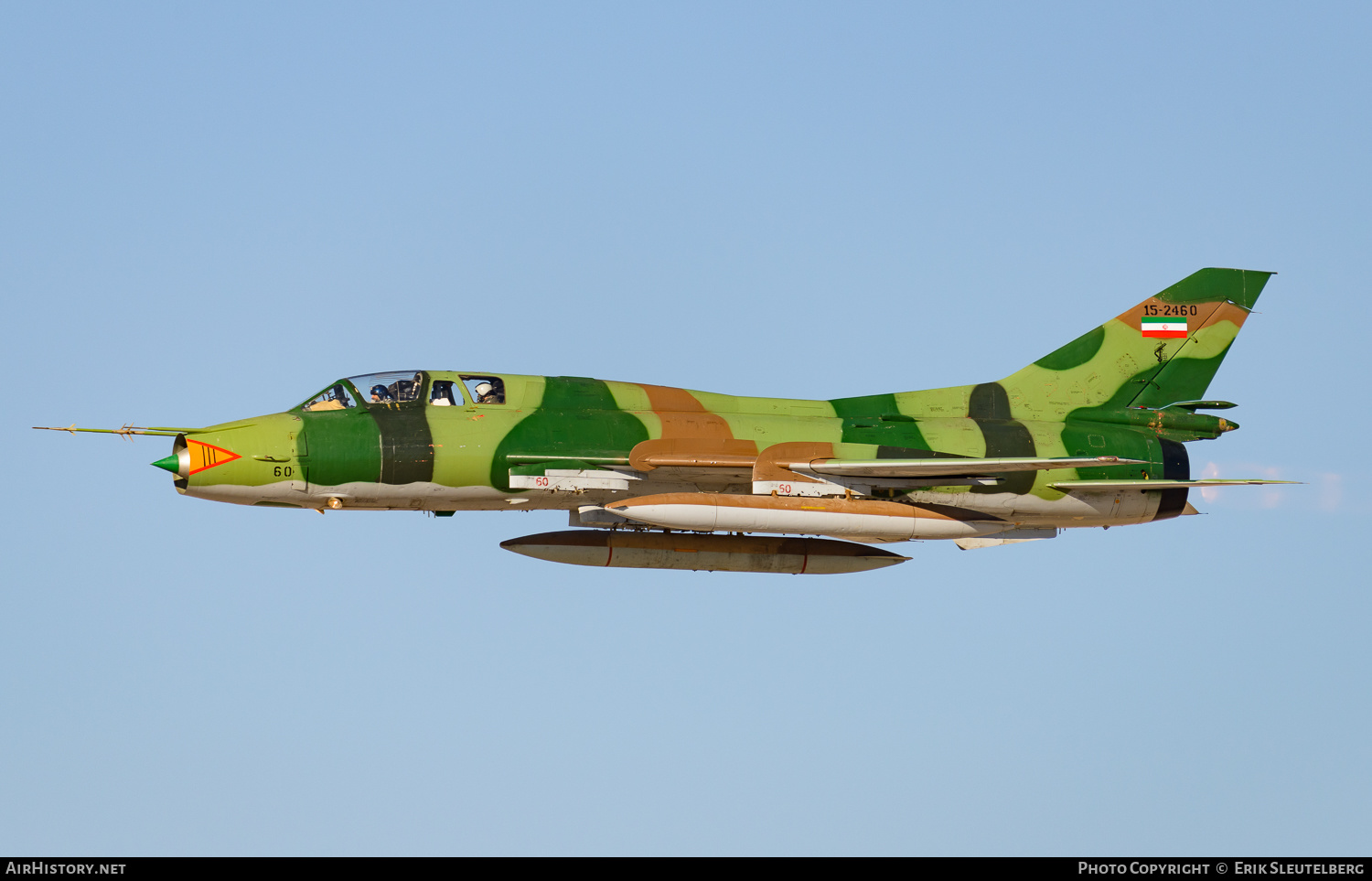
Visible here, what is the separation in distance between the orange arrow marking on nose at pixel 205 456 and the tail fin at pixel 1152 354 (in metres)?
13.9

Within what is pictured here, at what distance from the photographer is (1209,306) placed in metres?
35.4

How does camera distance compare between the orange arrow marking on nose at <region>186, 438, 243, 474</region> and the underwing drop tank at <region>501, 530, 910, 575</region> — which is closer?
the orange arrow marking on nose at <region>186, 438, 243, 474</region>

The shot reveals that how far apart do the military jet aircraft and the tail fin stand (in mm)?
37

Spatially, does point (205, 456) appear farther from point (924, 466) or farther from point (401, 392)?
point (924, 466)

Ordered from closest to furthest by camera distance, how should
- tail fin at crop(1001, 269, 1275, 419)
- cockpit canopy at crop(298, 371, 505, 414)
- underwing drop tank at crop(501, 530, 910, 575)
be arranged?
cockpit canopy at crop(298, 371, 505, 414) → underwing drop tank at crop(501, 530, 910, 575) → tail fin at crop(1001, 269, 1275, 419)

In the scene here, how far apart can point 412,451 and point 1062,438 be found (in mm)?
11540

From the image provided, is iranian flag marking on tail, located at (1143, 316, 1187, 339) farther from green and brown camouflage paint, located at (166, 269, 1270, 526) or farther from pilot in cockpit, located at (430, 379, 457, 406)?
pilot in cockpit, located at (430, 379, 457, 406)

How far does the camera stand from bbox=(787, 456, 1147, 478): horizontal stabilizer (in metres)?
30.9

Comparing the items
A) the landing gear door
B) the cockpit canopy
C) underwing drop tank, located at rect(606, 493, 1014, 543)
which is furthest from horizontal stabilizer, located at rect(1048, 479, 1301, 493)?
the landing gear door

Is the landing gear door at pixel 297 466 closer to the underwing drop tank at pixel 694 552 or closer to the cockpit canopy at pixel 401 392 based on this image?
the cockpit canopy at pixel 401 392

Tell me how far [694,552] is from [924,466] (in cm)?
415

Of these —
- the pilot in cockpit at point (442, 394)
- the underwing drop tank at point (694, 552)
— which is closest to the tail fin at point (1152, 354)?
the underwing drop tank at point (694, 552)

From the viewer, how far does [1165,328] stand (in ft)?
116
